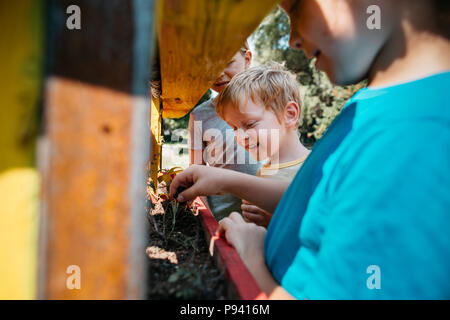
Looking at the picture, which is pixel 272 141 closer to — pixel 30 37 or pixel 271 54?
pixel 30 37

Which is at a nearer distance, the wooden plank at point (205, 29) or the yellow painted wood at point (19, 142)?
the yellow painted wood at point (19, 142)

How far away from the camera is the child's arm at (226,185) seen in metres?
1.52

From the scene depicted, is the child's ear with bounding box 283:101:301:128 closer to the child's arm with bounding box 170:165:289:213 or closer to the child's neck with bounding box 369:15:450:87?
the child's arm with bounding box 170:165:289:213

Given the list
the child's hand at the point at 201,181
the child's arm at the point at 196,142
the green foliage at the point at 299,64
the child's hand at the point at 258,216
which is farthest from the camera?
the green foliage at the point at 299,64

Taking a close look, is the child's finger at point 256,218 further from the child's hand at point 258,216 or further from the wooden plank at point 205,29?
the wooden plank at point 205,29

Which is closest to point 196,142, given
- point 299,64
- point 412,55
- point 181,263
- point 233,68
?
point 233,68

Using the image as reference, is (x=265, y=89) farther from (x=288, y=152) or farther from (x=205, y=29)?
(x=205, y=29)

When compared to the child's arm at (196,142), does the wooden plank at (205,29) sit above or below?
above

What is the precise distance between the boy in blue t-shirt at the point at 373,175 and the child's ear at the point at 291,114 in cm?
124

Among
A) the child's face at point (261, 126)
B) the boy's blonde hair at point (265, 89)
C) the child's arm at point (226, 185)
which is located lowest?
the child's arm at point (226, 185)

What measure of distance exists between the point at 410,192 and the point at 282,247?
494 mm

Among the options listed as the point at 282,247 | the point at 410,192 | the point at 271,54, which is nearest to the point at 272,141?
the point at 282,247

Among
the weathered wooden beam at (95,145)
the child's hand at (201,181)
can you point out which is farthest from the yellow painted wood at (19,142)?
the child's hand at (201,181)

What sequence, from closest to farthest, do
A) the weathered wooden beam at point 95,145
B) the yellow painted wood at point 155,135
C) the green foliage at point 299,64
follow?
the weathered wooden beam at point 95,145
the yellow painted wood at point 155,135
the green foliage at point 299,64
